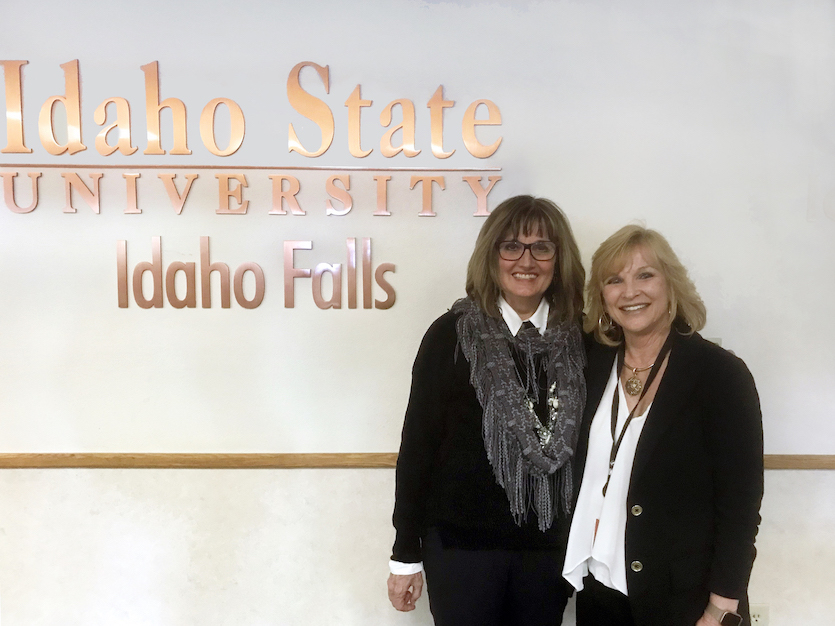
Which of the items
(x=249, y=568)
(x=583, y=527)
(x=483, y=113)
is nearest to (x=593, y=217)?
(x=483, y=113)

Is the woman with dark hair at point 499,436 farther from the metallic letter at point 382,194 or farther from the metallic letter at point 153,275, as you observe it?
the metallic letter at point 153,275

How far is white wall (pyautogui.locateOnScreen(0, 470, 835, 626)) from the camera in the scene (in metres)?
1.73

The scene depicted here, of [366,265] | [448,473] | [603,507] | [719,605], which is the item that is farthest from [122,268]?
[719,605]

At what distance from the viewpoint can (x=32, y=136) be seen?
5.45 ft

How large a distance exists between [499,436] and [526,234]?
19.8 inches

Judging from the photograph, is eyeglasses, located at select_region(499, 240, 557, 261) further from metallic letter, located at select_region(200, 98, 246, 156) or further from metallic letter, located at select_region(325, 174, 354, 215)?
metallic letter, located at select_region(200, 98, 246, 156)

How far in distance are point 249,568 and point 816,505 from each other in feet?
6.27

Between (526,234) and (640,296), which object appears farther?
(526,234)

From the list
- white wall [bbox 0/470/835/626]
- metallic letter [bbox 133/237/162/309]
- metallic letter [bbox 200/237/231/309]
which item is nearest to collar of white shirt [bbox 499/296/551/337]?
white wall [bbox 0/470/835/626]

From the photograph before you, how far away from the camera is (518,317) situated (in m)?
1.35

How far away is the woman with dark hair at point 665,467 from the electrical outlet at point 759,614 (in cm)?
78

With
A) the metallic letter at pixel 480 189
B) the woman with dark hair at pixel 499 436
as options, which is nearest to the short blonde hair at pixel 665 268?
the woman with dark hair at pixel 499 436

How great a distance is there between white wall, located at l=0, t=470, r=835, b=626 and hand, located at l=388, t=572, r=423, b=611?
38 cm

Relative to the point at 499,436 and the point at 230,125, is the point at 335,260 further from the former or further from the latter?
the point at 499,436
